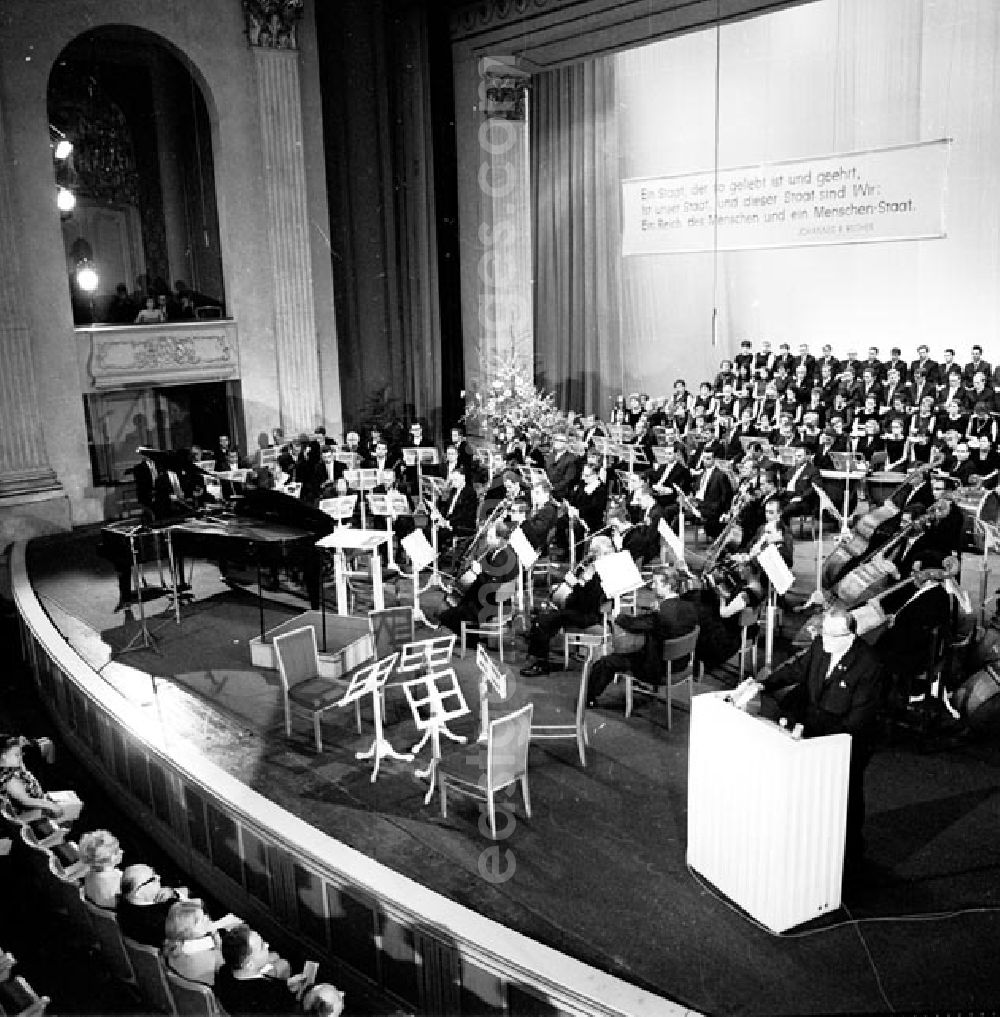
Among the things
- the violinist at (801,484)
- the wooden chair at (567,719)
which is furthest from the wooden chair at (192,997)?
the violinist at (801,484)

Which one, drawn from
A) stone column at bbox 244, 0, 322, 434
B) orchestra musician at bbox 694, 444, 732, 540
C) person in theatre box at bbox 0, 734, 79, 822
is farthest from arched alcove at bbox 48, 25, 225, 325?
person in theatre box at bbox 0, 734, 79, 822

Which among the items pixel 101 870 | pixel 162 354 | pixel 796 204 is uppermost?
pixel 796 204

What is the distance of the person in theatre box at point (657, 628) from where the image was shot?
7.18m

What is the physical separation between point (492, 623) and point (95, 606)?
4209mm

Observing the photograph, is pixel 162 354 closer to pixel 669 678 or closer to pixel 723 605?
pixel 723 605

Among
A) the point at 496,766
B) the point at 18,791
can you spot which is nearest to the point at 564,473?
the point at 496,766

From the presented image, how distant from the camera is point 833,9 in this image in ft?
49.4

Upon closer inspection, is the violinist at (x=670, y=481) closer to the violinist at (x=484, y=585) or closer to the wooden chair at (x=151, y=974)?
the violinist at (x=484, y=585)

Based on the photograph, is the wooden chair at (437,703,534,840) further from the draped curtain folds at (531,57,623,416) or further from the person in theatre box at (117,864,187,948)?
the draped curtain folds at (531,57,623,416)

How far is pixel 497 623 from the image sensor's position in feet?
29.4

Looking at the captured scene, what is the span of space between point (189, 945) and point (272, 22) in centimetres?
1439

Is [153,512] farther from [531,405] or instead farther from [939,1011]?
[939,1011]

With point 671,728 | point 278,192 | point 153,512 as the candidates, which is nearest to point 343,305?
point 278,192

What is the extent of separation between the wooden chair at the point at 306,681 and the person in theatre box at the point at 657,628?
70.6 inches
